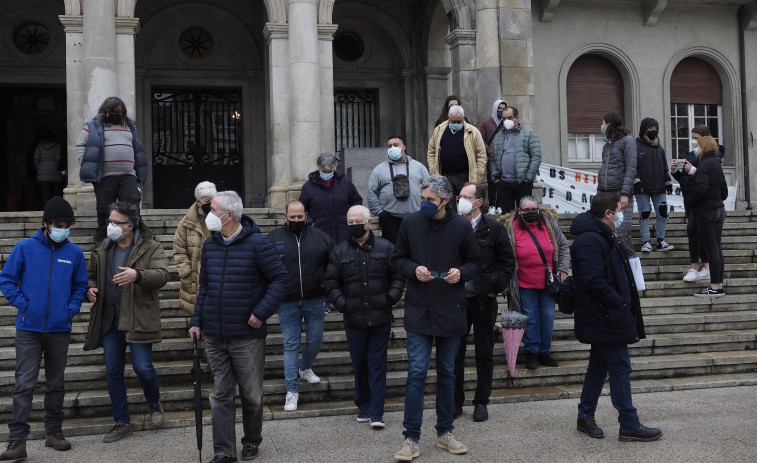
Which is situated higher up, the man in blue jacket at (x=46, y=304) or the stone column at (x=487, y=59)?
the stone column at (x=487, y=59)

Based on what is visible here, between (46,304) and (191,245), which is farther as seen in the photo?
(191,245)

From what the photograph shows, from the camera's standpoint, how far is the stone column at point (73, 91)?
42.9 ft

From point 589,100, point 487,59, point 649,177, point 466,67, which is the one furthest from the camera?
point 589,100

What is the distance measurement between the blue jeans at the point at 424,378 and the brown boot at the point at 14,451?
9.34ft

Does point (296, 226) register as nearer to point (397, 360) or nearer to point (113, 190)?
point (397, 360)

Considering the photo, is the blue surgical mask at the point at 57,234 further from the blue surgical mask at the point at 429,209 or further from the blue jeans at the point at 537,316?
the blue jeans at the point at 537,316

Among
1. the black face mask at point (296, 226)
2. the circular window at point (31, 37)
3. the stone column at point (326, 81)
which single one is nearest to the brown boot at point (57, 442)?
the black face mask at point (296, 226)

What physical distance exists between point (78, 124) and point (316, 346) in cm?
743

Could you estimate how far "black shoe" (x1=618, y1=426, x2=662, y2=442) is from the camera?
249 inches

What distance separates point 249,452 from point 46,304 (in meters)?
1.97

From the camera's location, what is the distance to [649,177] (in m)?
11.3

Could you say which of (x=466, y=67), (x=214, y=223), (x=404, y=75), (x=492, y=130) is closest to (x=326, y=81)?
(x=466, y=67)

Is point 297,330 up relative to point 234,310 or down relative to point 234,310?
down

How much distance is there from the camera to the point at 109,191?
9250mm
